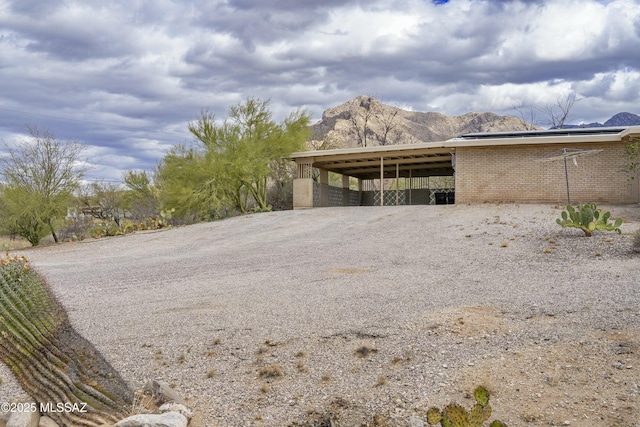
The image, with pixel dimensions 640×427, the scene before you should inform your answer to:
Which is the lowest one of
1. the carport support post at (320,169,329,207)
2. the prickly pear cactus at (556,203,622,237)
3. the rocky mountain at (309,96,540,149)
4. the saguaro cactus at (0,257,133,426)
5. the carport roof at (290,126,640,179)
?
the saguaro cactus at (0,257,133,426)

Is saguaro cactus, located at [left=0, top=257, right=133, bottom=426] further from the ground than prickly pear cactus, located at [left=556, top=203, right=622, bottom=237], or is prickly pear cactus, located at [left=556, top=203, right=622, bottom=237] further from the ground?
prickly pear cactus, located at [left=556, top=203, right=622, bottom=237]

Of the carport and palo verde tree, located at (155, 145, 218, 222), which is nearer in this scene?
the carport

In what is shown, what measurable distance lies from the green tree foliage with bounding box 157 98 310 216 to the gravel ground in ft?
41.2

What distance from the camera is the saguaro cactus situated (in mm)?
4293

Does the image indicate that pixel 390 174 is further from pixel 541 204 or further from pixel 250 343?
pixel 250 343

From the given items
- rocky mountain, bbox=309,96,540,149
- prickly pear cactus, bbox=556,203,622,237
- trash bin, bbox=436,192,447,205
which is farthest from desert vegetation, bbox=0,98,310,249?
rocky mountain, bbox=309,96,540,149

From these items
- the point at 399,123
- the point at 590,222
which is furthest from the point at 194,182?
the point at 399,123

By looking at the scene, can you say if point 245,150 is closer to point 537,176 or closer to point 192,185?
point 192,185

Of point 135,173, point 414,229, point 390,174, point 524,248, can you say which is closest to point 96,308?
point 524,248

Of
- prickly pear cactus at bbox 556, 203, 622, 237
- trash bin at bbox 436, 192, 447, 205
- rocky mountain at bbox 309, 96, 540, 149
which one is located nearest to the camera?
prickly pear cactus at bbox 556, 203, 622, 237

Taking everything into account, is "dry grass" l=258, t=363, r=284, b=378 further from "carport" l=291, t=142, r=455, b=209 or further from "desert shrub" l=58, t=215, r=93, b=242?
"desert shrub" l=58, t=215, r=93, b=242

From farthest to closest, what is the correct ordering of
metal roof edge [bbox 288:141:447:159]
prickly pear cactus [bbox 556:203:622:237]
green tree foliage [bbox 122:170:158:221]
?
green tree foliage [bbox 122:170:158:221], metal roof edge [bbox 288:141:447:159], prickly pear cactus [bbox 556:203:622:237]

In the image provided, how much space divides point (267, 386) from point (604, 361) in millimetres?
3137

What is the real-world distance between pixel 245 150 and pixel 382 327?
814 inches
